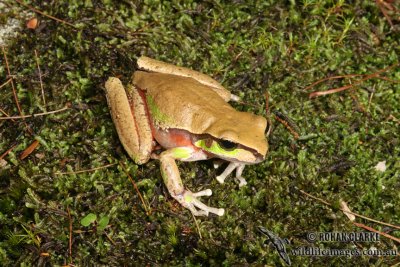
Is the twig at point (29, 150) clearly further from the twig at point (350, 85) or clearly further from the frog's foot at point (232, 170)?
the twig at point (350, 85)

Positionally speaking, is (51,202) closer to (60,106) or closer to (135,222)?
(135,222)

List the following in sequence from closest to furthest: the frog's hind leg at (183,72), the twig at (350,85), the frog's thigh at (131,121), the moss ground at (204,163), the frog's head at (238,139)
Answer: the frog's head at (238,139), the moss ground at (204,163), the frog's thigh at (131,121), the frog's hind leg at (183,72), the twig at (350,85)

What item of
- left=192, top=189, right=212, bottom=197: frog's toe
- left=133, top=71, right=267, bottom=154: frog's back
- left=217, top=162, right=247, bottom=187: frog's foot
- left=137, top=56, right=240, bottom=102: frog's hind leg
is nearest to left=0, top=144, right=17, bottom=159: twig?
left=133, top=71, right=267, bottom=154: frog's back

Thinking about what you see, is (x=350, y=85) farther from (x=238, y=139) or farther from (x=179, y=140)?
(x=179, y=140)

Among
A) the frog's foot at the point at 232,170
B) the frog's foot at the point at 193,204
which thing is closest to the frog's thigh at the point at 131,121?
the frog's foot at the point at 193,204

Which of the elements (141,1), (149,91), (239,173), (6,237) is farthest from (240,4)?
(6,237)

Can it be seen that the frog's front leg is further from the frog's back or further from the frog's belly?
the frog's back

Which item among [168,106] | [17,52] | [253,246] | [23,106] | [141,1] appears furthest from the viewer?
[141,1]
